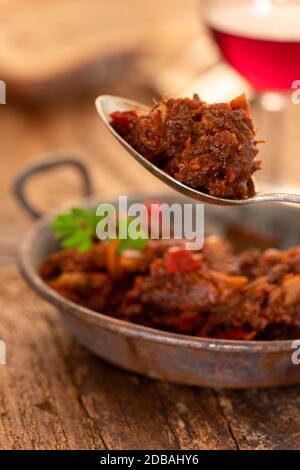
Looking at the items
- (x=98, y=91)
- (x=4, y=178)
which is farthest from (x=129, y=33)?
(x=4, y=178)

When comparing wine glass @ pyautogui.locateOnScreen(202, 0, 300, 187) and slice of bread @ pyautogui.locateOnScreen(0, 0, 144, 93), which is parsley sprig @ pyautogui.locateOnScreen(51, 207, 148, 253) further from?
slice of bread @ pyautogui.locateOnScreen(0, 0, 144, 93)

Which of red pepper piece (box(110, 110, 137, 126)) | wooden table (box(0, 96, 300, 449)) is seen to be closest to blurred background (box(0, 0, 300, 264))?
wooden table (box(0, 96, 300, 449))

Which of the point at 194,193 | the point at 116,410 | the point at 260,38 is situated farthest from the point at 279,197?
the point at 260,38

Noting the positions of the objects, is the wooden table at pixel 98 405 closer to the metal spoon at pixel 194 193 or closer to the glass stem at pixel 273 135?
the metal spoon at pixel 194 193

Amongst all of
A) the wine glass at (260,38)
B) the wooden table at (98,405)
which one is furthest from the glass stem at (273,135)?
the wooden table at (98,405)

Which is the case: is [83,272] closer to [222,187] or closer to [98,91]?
[222,187]
